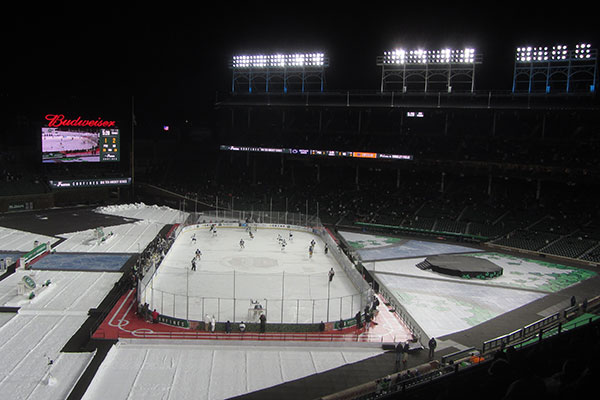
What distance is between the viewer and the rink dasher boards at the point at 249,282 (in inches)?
948

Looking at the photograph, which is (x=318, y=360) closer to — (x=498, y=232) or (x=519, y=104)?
(x=498, y=232)

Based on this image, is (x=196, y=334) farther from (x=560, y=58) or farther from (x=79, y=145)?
(x=560, y=58)

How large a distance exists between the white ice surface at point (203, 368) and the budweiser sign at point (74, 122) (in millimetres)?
42998

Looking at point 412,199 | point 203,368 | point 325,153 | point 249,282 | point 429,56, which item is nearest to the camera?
point 203,368

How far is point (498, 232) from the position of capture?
4719cm

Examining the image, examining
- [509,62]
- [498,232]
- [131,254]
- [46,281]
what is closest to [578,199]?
[498,232]

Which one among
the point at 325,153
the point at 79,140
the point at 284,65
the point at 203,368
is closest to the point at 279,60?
the point at 284,65

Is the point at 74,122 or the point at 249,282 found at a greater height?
the point at 74,122

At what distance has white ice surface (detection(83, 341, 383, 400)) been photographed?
55.3 feet

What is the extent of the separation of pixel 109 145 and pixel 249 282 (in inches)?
1543

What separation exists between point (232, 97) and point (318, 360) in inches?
2066

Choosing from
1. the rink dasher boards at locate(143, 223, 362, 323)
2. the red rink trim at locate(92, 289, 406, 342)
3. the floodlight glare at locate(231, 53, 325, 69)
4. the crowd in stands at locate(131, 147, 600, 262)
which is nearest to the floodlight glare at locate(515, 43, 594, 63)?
the crowd in stands at locate(131, 147, 600, 262)

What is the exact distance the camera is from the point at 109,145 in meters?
59.8

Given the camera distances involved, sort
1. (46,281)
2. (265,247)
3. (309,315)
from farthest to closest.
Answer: (265,247)
(46,281)
(309,315)
